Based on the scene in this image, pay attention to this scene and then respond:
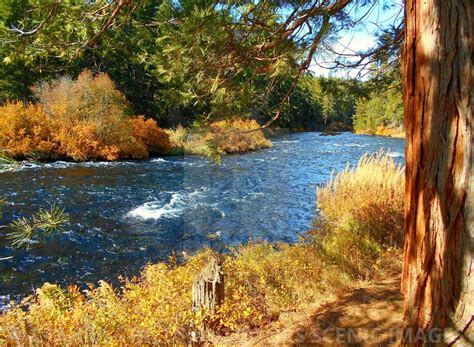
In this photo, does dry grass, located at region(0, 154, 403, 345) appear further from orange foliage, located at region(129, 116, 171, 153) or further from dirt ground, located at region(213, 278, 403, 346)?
orange foliage, located at region(129, 116, 171, 153)

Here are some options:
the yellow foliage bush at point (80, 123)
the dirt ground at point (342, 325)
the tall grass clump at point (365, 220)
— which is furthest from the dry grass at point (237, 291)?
the yellow foliage bush at point (80, 123)

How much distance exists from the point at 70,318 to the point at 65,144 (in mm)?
14508

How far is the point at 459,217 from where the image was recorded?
136 centimetres

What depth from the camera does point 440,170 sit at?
1396mm

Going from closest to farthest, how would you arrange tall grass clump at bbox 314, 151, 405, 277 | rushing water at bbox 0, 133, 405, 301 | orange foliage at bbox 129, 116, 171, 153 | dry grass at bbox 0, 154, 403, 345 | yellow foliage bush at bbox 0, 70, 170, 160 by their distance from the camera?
dry grass at bbox 0, 154, 403, 345
tall grass clump at bbox 314, 151, 405, 277
rushing water at bbox 0, 133, 405, 301
yellow foliage bush at bbox 0, 70, 170, 160
orange foliage at bbox 129, 116, 171, 153

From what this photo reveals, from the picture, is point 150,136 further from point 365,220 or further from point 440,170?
point 440,170

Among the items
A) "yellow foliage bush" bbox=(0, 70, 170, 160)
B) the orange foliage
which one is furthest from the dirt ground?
the orange foliage

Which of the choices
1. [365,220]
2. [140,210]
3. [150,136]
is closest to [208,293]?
[365,220]

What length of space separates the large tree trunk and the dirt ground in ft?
3.56

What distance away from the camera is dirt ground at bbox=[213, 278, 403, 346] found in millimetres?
2506

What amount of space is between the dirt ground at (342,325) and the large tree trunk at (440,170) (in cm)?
108

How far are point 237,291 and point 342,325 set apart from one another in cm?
112

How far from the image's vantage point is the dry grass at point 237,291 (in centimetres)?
247

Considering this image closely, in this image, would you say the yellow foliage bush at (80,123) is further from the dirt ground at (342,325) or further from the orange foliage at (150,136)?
the dirt ground at (342,325)
